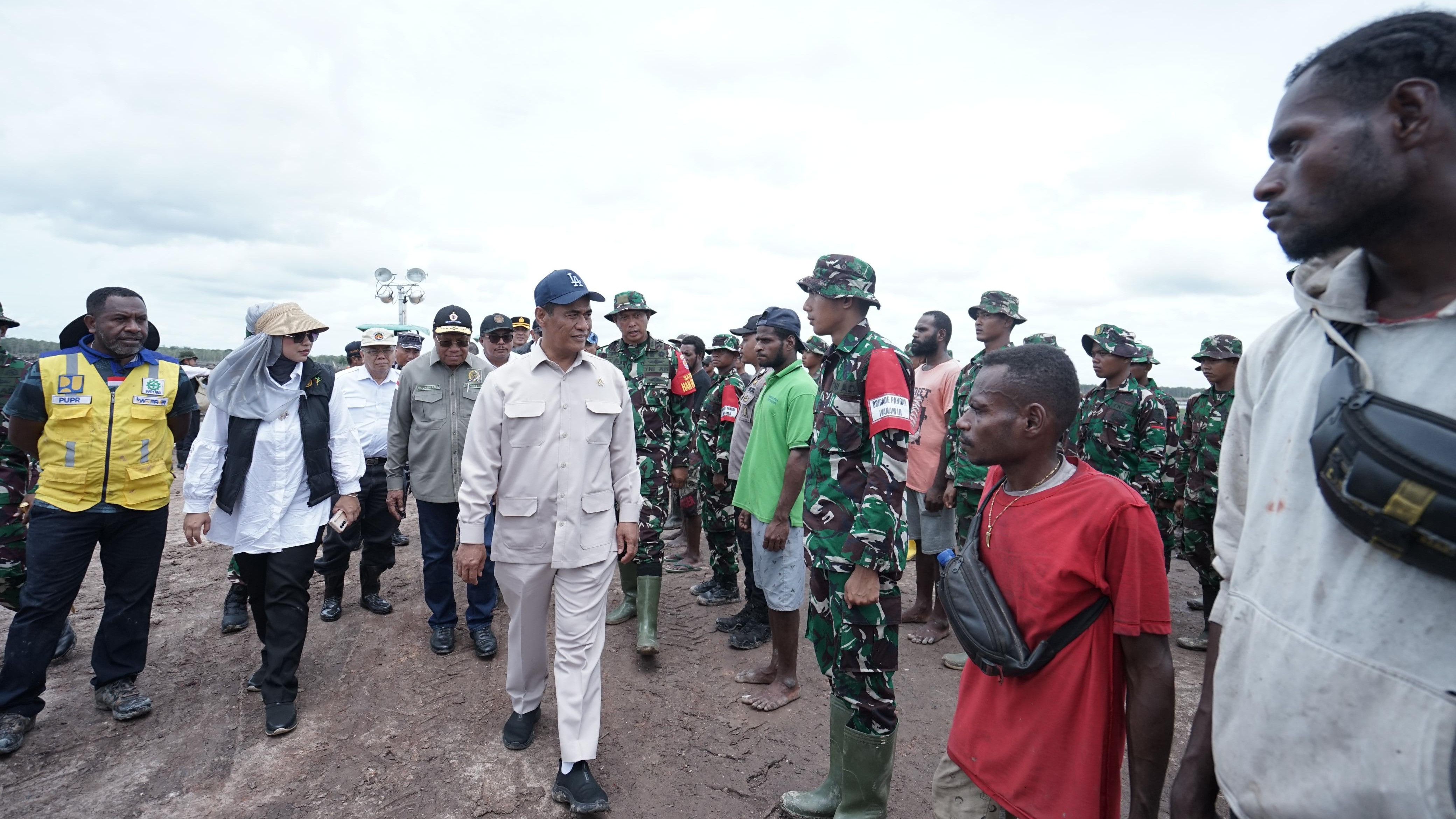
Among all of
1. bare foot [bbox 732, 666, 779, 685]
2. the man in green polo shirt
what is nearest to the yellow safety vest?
the man in green polo shirt

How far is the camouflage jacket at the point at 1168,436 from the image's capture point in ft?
18.1

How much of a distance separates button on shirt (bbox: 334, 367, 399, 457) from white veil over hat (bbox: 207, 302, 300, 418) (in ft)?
6.37

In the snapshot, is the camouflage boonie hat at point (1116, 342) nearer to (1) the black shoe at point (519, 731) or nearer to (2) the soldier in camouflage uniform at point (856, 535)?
(2) the soldier in camouflage uniform at point (856, 535)

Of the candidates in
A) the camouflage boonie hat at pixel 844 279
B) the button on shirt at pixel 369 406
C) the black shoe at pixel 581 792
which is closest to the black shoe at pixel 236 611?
the button on shirt at pixel 369 406

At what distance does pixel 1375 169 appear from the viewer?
963 millimetres

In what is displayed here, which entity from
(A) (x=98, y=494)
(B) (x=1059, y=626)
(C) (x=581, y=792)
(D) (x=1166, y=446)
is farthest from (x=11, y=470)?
(D) (x=1166, y=446)

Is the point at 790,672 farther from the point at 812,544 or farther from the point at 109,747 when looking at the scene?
the point at 109,747

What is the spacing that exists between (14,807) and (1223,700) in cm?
477


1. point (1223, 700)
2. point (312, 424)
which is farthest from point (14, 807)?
point (1223, 700)

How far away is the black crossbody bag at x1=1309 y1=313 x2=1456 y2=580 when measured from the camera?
0.81 m

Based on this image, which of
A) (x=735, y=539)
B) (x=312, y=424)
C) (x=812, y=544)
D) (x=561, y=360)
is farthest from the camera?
(x=735, y=539)

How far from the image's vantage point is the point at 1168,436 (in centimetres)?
578

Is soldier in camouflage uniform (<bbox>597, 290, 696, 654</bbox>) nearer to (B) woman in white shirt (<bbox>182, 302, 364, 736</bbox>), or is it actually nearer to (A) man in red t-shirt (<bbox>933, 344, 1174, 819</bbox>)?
(B) woman in white shirt (<bbox>182, 302, 364, 736</bbox>)

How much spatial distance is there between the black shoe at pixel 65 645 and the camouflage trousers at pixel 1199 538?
8.34 metres
